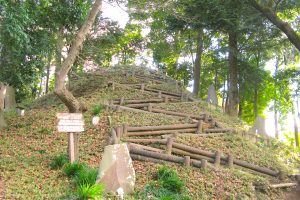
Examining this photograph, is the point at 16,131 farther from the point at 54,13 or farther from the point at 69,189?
the point at 69,189

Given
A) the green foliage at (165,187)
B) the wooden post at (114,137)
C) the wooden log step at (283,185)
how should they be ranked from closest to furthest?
the green foliage at (165,187) < the wooden log step at (283,185) < the wooden post at (114,137)

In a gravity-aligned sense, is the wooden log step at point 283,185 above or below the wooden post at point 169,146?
below

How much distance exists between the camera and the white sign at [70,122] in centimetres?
785

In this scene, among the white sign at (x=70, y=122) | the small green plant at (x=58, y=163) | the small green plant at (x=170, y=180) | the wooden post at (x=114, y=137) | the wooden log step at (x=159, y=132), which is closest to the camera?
the small green plant at (x=170, y=180)

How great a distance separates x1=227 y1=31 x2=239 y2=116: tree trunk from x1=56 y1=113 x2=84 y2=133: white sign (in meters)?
10.0

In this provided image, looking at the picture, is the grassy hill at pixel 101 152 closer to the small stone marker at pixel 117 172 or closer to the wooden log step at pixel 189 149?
the small stone marker at pixel 117 172

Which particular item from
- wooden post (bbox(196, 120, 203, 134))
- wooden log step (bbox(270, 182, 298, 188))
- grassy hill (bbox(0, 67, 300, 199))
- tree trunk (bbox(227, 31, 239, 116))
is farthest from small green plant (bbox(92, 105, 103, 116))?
tree trunk (bbox(227, 31, 239, 116))

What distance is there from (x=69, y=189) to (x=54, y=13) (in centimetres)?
772

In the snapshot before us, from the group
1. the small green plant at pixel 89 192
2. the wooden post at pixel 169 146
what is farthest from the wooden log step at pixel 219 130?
the small green plant at pixel 89 192

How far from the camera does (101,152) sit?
9.41 meters

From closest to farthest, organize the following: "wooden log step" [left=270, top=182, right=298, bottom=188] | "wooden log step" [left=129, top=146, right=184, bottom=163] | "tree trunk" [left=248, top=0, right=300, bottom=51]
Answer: "wooden log step" [left=270, top=182, right=298, bottom=188]
"wooden log step" [left=129, top=146, right=184, bottom=163]
"tree trunk" [left=248, top=0, right=300, bottom=51]

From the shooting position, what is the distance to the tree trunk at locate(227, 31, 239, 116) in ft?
53.5

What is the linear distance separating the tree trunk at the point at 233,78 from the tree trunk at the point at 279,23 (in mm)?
3751

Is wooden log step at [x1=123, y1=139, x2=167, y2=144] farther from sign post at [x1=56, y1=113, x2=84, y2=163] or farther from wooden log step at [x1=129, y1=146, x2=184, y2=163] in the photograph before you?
sign post at [x1=56, y1=113, x2=84, y2=163]
